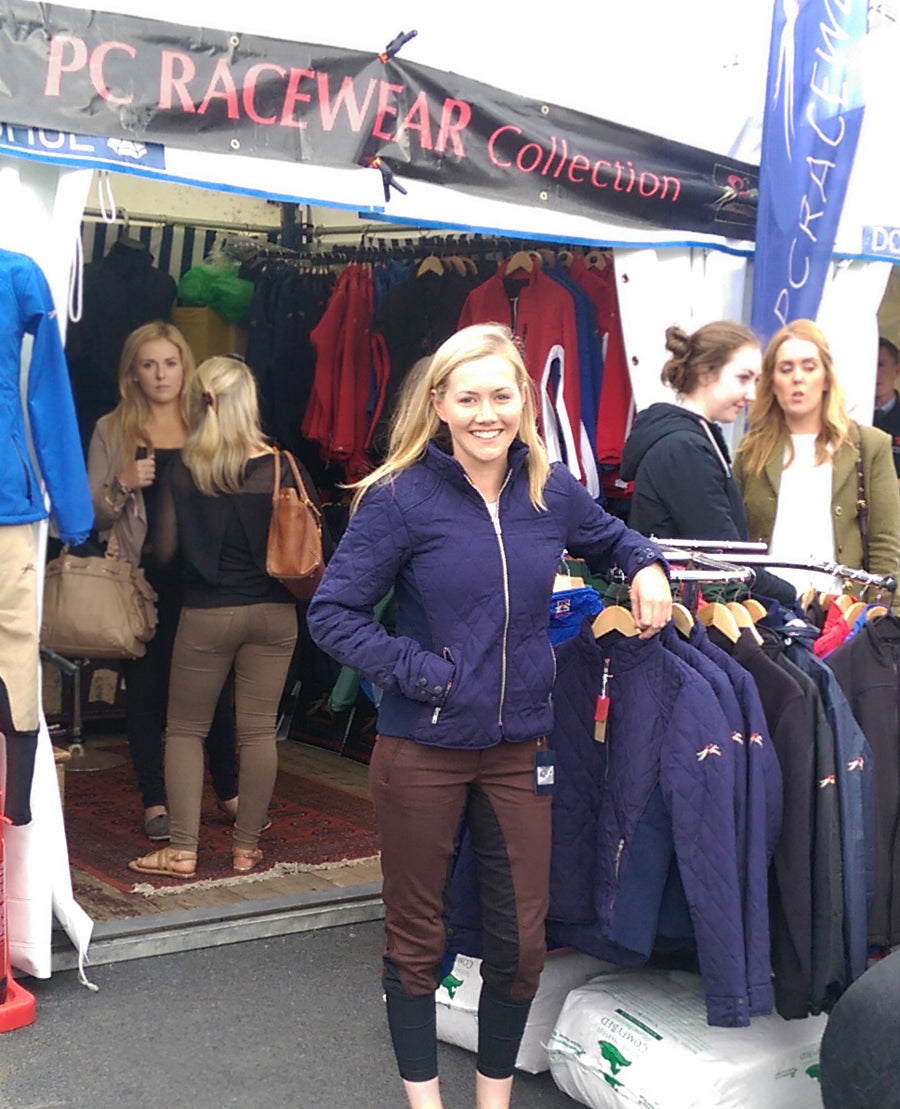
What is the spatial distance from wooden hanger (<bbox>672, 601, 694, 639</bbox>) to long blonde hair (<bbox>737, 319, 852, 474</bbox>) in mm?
1353

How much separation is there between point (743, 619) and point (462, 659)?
0.79m

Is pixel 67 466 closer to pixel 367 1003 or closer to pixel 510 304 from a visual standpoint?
pixel 367 1003

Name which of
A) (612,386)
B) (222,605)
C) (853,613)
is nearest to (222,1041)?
(222,605)

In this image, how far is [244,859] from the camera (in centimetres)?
481

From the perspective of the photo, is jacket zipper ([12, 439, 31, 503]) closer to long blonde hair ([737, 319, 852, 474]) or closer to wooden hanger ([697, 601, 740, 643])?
wooden hanger ([697, 601, 740, 643])

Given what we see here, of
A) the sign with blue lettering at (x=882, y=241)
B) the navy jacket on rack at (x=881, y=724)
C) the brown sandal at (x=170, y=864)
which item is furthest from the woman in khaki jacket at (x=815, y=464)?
the brown sandal at (x=170, y=864)

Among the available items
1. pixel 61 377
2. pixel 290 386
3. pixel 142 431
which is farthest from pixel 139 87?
pixel 290 386

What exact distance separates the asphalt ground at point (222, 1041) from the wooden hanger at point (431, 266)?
3124 millimetres

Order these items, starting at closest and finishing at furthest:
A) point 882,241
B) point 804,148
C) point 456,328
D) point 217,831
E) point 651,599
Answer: point 651,599 → point 804,148 → point 217,831 → point 882,241 → point 456,328

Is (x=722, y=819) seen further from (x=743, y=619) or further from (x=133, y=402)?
(x=133, y=402)

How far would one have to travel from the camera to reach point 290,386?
680 cm

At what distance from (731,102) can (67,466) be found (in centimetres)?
279

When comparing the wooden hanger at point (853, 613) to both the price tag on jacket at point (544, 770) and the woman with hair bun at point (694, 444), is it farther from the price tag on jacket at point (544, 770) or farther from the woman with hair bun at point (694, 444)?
the price tag on jacket at point (544, 770)

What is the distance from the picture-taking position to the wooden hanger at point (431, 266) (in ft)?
20.3
